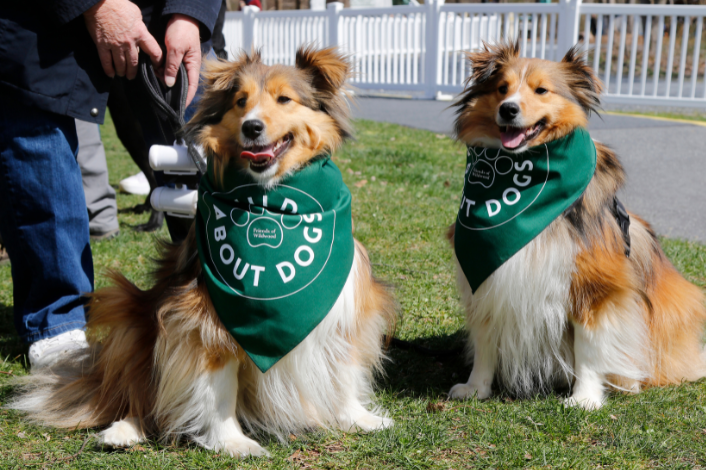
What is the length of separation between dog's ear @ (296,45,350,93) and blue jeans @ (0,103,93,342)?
4.37 feet

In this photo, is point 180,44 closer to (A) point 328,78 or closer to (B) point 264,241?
(A) point 328,78

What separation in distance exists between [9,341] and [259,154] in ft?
7.83

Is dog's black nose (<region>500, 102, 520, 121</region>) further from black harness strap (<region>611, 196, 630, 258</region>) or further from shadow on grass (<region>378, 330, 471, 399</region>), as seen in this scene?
shadow on grass (<region>378, 330, 471, 399</region>)

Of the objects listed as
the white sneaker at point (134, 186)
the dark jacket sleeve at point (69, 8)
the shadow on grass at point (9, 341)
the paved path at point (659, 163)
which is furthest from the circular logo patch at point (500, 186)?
the white sneaker at point (134, 186)

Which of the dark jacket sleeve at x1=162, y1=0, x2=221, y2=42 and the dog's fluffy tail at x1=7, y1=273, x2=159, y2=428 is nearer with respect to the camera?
the dog's fluffy tail at x1=7, y1=273, x2=159, y2=428

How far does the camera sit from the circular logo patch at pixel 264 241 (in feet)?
8.60

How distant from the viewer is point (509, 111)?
9.39 ft

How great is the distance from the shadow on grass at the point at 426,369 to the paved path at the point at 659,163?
6.71 ft

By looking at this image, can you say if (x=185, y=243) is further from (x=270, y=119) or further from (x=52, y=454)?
(x=52, y=454)

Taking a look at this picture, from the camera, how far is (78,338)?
339 centimetres

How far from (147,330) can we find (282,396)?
69cm

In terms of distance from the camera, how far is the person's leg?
590cm

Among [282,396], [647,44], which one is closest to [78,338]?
[282,396]

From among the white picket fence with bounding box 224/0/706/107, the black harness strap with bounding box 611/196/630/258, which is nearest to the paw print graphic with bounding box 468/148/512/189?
the black harness strap with bounding box 611/196/630/258
